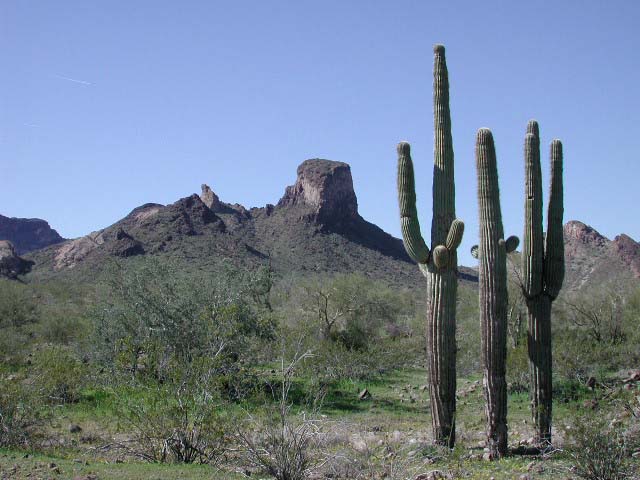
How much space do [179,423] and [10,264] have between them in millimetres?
58280

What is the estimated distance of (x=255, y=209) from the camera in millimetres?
86062

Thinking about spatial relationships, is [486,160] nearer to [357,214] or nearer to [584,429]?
[584,429]

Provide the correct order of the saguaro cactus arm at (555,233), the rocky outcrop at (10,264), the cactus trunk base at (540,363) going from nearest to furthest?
the cactus trunk base at (540,363), the saguaro cactus arm at (555,233), the rocky outcrop at (10,264)

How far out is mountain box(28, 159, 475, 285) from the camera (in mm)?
63719

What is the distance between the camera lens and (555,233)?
11.0 meters

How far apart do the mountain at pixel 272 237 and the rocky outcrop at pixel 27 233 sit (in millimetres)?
45630

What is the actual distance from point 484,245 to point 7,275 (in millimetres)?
56451

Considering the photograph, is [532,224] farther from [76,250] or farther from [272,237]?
[76,250]

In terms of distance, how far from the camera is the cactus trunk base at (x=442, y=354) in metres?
10.4

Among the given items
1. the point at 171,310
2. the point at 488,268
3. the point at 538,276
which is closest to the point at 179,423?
the point at 488,268

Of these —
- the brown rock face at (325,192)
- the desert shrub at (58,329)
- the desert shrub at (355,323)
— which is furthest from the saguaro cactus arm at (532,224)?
the brown rock face at (325,192)

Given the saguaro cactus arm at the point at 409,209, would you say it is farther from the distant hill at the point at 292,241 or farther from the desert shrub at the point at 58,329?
the distant hill at the point at 292,241

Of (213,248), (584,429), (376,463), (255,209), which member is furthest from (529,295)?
(255,209)

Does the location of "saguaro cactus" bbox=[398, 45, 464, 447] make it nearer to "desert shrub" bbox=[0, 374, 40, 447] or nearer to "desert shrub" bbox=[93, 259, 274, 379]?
"desert shrub" bbox=[93, 259, 274, 379]
